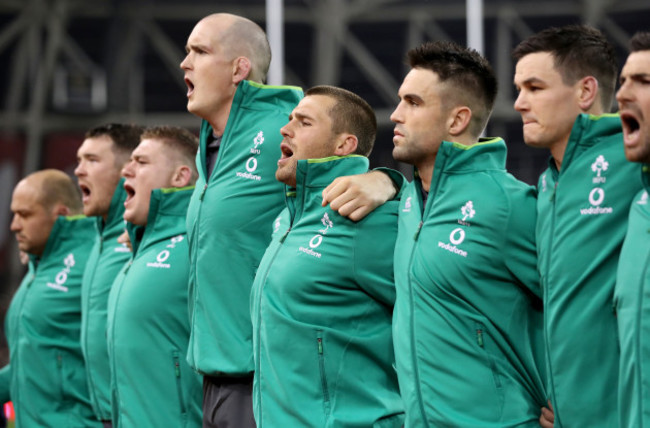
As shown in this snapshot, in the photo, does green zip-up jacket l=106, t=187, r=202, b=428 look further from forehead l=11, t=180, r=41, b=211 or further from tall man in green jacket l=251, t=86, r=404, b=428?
forehead l=11, t=180, r=41, b=211

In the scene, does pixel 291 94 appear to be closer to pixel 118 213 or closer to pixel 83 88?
pixel 118 213

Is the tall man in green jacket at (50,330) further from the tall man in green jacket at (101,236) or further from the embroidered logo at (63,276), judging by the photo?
the tall man in green jacket at (101,236)

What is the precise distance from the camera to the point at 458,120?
2.76 metres

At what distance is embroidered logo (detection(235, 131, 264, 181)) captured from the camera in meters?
3.20

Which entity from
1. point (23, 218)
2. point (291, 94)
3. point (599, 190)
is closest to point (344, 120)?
point (291, 94)

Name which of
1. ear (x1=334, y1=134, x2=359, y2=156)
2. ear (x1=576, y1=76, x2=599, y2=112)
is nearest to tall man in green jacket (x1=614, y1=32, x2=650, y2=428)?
ear (x1=576, y1=76, x2=599, y2=112)

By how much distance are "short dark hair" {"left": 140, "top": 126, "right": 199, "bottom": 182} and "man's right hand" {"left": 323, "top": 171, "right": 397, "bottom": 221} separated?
3.90 ft

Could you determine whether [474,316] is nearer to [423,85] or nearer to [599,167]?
[599,167]

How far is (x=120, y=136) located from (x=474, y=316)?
2.34m

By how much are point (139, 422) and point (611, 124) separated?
6.59 ft

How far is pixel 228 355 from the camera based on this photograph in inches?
121

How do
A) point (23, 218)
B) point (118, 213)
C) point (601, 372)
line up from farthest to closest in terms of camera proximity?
point (23, 218) < point (118, 213) < point (601, 372)

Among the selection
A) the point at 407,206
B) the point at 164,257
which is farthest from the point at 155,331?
the point at 407,206

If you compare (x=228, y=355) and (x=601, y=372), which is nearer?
(x=601, y=372)
